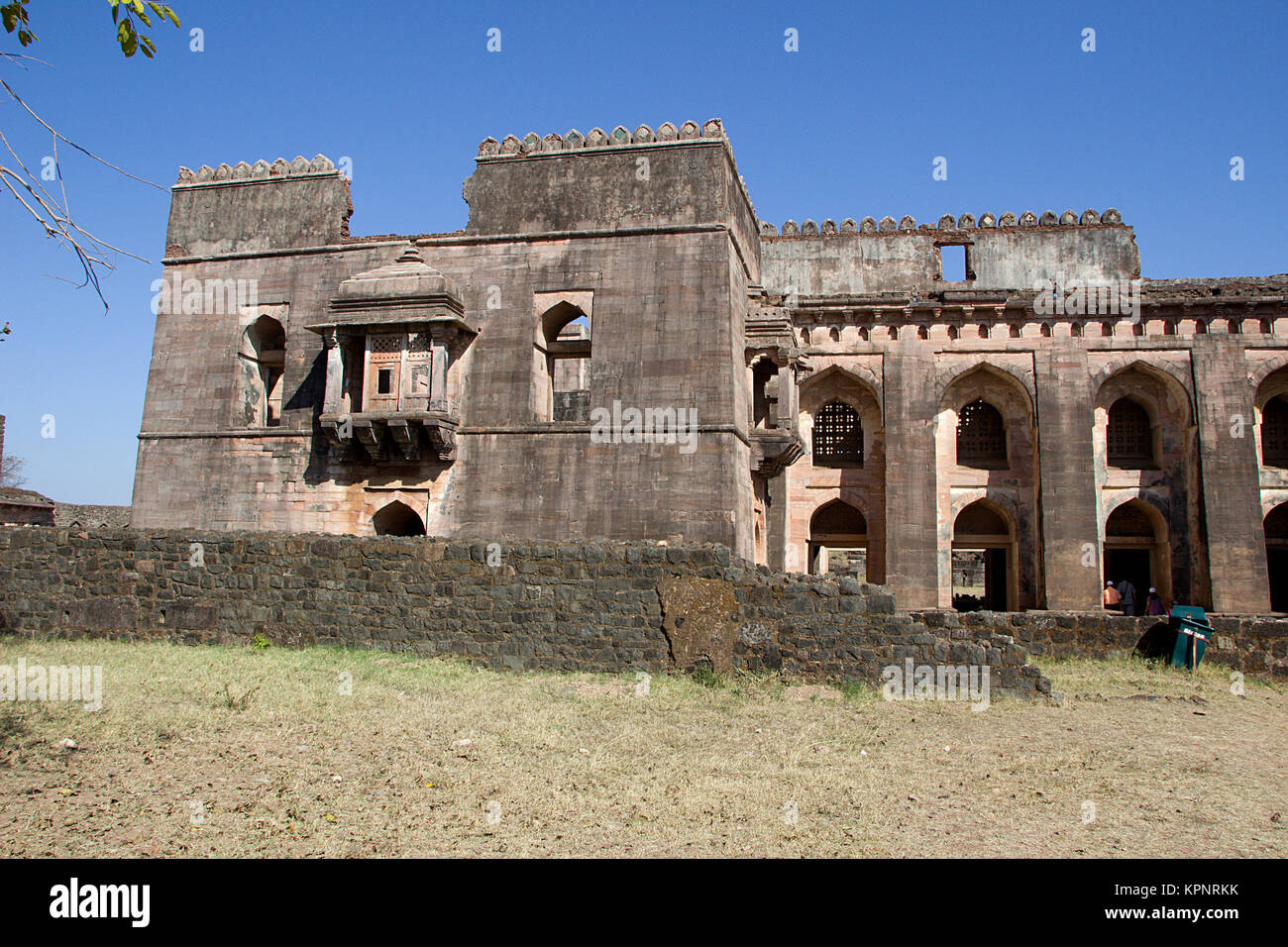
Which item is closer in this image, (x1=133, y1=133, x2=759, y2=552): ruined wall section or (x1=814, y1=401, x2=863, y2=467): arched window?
(x1=133, y1=133, x2=759, y2=552): ruined wall section

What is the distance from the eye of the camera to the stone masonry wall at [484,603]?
400 inches

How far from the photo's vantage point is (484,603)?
435 inches

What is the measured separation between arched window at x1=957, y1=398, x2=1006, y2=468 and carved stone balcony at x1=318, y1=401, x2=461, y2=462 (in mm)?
12712

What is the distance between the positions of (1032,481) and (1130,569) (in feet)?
19.7

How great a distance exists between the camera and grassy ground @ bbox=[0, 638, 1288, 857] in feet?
17.4

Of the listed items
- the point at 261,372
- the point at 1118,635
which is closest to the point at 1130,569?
the point at 1118,635

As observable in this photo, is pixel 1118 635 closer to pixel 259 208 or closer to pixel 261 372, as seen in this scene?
pixel 261 372

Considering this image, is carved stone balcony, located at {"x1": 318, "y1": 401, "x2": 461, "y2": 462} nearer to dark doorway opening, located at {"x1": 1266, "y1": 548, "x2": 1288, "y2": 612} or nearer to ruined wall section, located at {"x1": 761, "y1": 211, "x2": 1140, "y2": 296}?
ruined wall section, located at {"x1": 761, "y1": 211, "x2": 1140, "y2": 296}

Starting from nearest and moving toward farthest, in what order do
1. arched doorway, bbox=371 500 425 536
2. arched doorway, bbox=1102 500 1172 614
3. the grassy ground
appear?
the grassy ground, arched doorway, bbox=371 500 425 536, arched doorway, bbox=1102 500 1172 614

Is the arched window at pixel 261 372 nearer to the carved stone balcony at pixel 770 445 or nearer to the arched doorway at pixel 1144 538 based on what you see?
the carved stone balcony at pixel 770 445

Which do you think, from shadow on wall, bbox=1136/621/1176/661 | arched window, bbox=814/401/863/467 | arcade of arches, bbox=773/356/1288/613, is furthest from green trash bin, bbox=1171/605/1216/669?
arched window, bbox=814/401/863/467

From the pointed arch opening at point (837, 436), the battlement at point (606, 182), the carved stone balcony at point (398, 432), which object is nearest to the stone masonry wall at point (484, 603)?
the carved stone balcony at point (398, 432)

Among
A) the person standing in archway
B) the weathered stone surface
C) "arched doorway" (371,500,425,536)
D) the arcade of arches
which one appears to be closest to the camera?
the weathered stone surface
